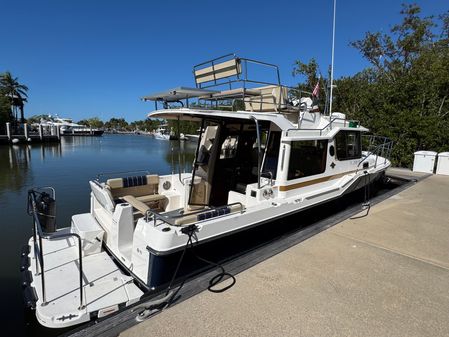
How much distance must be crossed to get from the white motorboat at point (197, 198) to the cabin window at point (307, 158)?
18 mm

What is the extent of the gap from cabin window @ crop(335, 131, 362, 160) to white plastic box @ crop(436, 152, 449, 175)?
296 inches

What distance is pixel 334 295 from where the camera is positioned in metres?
2.95

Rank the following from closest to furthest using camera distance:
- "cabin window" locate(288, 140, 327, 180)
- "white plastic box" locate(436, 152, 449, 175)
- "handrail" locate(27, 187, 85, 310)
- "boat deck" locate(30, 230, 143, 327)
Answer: "handrail" locate(27, 187, 85, 310)
"boat deck" locate(30, 230, 143, 327)
"cabin window" locate(288, 140, 327, 180)
"white plastic box" locate(436, 152, 449, 175)

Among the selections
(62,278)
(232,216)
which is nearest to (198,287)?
(232,216)

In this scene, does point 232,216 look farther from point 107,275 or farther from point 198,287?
point 107,275

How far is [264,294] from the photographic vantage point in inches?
115

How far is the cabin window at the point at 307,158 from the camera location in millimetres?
4652

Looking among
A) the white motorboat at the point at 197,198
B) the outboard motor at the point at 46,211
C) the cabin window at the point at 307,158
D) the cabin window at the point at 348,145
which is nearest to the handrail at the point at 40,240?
the white motorboat at the point at 197,198

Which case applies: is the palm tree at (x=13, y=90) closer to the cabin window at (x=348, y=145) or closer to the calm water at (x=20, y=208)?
the calm water at (x=20, y=208)

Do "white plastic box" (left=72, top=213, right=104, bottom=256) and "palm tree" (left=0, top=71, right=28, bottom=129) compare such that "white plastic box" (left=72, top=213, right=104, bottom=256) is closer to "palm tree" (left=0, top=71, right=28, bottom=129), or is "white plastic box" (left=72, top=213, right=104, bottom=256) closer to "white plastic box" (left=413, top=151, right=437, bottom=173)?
"white plastic box" (left=413, top=151, right=437, bottom=173)

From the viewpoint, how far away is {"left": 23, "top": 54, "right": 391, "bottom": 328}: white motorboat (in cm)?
318

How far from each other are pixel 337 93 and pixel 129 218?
19.6 m

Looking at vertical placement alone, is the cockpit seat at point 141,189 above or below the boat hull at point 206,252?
above

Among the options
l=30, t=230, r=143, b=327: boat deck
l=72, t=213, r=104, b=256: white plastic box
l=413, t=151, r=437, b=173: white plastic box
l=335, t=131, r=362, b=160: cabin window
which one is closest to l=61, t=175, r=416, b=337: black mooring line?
l=30, t=230, r=143, b=327: boat deck
